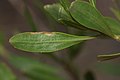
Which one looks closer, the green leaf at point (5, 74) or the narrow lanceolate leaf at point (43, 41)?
the narrow lanceolate leaf at point (43, 41)

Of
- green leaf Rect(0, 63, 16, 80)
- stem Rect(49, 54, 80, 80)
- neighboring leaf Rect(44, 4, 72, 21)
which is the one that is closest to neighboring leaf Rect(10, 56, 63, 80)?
stem Rect(49, 54, 80, 80)

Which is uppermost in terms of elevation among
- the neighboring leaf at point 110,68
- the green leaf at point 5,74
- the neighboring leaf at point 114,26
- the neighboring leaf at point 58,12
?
the neighboring leaf at point 58,12

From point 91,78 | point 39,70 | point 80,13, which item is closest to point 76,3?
point 80,13

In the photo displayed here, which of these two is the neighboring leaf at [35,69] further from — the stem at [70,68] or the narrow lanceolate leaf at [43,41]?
the narrow lanceolate leaf at [43,41]

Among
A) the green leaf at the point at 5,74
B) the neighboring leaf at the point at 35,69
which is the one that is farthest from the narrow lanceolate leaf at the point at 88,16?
the neighboring leaf at the point at 35,69

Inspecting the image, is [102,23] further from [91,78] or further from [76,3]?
[91,78]

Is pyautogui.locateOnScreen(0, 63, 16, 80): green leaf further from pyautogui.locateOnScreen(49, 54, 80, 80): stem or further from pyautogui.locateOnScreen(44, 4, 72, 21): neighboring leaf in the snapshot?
pyautogui.locateOnScreen(44, 4, 72, 21): neighboring leaf

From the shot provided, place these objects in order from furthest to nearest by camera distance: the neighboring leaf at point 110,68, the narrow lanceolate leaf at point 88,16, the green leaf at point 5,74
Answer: the neighboring leaf at point 110,68 → the green leaf at point 5,74 → the narrow lanceolate leaf at point 88,16

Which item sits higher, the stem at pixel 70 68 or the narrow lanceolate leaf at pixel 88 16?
the narrow lanceolate leaf at pixel 88 16
